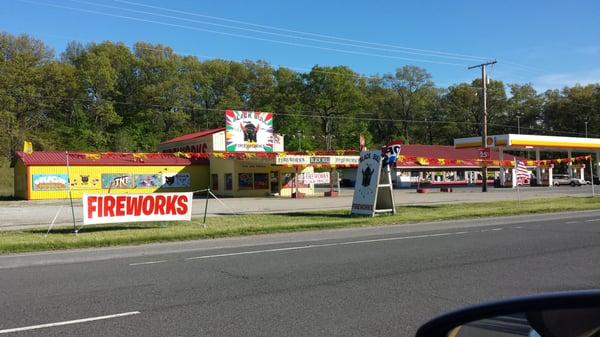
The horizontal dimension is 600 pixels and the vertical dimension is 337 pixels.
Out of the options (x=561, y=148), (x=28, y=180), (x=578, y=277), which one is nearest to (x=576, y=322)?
(x=578, y=277)

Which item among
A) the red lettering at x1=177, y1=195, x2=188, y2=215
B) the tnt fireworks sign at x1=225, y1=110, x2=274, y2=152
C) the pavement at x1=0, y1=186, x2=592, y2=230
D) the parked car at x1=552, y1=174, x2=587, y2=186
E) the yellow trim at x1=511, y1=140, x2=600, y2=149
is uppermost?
the tnt fireworks sign at x1=225, y1=110, x2=274, y2=152

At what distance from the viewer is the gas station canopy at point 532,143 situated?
5734cm

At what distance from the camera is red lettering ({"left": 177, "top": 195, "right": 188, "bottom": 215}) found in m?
18.5

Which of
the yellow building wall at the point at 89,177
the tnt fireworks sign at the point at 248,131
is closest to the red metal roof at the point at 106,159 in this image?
the yellow building wall at the point at 89,177

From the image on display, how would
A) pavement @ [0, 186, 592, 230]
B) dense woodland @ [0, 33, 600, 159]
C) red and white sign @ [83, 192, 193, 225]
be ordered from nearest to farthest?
red and white sign @ [83, 192, 193, 225]
pavement @ [0, 186, 592, 230]
dense woodland @ [0, 33, 600, 159]

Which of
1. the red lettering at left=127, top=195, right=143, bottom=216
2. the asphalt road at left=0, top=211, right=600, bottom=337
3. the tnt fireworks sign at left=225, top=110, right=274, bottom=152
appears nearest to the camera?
the asphalt road at left=0, top=211, right=600, bottom=337

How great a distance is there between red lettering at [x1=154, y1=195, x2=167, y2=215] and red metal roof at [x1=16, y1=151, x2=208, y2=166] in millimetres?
22384

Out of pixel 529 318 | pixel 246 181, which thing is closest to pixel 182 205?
pixel 529 318

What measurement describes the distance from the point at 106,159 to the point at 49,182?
→ 4691 millimetres

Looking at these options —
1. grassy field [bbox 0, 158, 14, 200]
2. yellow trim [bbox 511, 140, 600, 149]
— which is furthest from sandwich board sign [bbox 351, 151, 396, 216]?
grassy field [bbox 0, 158, 14, 200]

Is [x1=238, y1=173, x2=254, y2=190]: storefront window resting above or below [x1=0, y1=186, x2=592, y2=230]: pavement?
above

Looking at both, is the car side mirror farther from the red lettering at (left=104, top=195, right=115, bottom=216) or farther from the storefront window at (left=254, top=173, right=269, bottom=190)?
the storefront window at (left=254, top=173, right=269, bottom=190)

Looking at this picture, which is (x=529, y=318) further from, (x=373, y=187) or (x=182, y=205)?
(x=373, y=187)

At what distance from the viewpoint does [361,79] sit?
320 ft
